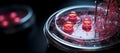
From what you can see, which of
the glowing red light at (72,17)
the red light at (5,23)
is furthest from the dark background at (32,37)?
the glowing red light at (72,17)

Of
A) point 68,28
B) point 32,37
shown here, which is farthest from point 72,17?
point 32,37

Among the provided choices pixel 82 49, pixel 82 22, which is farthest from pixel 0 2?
pixel 82 49

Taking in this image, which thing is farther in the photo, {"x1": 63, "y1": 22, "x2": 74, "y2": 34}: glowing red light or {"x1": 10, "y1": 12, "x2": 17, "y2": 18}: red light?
{"x1": 10, "y1": 12, "x2": 17, "y2": 18}: red light

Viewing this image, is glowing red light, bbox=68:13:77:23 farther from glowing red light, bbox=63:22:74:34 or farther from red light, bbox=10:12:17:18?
red light, bbox=10:12:17:18

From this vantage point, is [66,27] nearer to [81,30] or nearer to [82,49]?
[81,30]

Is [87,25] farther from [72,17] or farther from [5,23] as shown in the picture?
[5,23]

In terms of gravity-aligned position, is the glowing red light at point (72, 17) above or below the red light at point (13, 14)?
below

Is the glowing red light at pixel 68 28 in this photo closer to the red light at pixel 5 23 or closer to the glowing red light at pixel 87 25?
the glowing red light at pixel 87 25

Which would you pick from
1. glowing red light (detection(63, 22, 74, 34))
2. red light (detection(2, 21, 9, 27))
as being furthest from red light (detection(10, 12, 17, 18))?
glowing red light (detection(63, 22, 74, 34))
